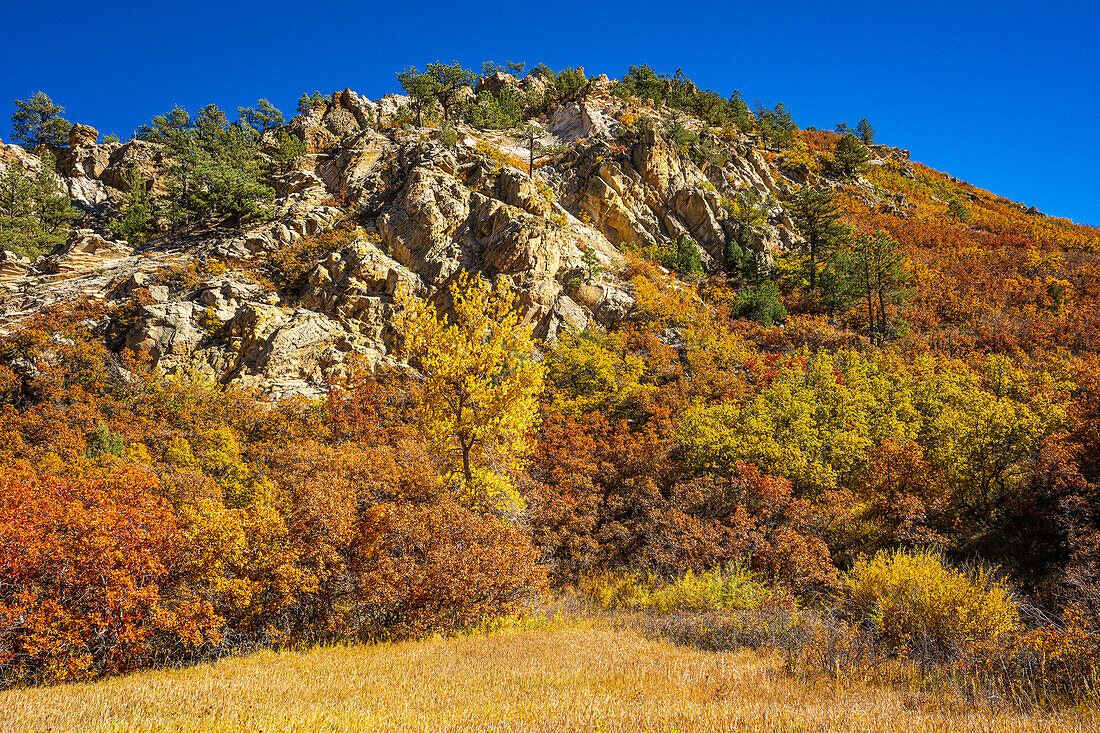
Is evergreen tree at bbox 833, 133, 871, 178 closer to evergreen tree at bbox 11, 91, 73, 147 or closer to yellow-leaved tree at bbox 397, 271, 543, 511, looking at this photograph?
yellow-leaved tree at bbox 397, 271, 543, 511

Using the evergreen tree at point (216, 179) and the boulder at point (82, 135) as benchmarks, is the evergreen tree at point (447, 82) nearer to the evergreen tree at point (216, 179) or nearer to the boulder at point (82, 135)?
the evergreen tree at point (216, 179)

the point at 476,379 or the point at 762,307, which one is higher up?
the point at 762,307

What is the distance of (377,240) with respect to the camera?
36969mm

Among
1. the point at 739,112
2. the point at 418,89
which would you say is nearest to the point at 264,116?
the point at 418,89

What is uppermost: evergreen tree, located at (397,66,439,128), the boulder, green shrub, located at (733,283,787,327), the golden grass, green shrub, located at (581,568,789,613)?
evergreen tree, located at (397,66,439,128)

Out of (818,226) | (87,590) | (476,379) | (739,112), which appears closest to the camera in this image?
(87,590)

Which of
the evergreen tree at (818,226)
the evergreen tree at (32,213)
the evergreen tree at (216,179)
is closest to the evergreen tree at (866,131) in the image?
the evergreen tree at (818,226)

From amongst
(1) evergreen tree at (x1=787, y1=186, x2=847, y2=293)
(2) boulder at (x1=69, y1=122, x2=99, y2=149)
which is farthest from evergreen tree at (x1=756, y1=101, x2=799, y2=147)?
(2) boulder at (x1=69, y1=122, x2=99, y2=149)

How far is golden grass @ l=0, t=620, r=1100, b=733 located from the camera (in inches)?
208

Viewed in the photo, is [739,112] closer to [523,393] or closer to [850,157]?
[850,157]

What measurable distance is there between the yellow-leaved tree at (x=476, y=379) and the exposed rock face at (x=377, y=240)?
1273 cm

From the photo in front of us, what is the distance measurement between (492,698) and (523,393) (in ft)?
25.5

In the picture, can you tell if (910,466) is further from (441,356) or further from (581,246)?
(581,246)

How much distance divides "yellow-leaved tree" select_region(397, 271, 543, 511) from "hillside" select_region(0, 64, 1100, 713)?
0.11 metres
